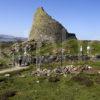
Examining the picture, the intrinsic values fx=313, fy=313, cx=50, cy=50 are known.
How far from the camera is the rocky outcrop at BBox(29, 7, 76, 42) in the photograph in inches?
5428

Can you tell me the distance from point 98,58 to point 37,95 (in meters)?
56.2

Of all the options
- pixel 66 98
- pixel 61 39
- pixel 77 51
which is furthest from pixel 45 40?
pixel 66 98

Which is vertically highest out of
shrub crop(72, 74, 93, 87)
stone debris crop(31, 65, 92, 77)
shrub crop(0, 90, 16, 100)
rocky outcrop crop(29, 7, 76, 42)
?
rocky outcrop crop(29, 7, 76, 42)

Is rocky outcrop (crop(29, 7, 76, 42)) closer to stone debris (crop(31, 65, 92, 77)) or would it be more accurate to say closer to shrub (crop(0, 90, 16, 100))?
stone debris (crop(31, 65, 92, 77))

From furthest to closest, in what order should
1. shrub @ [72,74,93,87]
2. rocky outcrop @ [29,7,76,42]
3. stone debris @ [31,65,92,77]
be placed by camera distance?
1. rocky outcrop @ [29,7,76,42]
2. stone debris @ [31,65,92,77]
3. shrub @ [72,74,93,87]

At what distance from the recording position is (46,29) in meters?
138

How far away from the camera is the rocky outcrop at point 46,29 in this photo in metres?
138

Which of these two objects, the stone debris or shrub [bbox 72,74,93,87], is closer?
shrub [bbox 72,74,93,87]

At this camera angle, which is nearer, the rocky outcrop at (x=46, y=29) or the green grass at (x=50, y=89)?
the green grass at (x=50, y=89)

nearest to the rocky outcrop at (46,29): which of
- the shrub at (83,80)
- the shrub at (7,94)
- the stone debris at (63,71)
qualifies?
the stone debris at (63,71)

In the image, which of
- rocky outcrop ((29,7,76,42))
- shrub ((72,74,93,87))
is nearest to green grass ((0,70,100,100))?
shrub ((72,74,93,87))

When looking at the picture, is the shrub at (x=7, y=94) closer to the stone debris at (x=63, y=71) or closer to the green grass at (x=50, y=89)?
the green grass at (x=50, y=89)

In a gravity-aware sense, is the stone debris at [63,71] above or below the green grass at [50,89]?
above

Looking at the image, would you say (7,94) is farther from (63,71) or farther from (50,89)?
(63,71)
